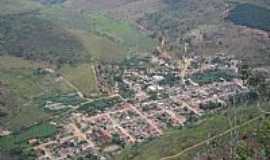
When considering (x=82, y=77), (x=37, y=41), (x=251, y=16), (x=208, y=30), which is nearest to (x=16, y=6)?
(x=37, y=41)

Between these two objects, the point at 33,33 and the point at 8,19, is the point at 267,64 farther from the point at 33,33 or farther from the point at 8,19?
the point at 8,19

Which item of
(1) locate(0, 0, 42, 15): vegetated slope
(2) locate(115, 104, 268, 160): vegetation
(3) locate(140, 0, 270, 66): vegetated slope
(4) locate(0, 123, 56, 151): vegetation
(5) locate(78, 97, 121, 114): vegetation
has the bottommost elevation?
(4) locate(0, 123, 56, 151): vegetation

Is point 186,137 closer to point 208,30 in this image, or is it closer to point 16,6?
point 208,30

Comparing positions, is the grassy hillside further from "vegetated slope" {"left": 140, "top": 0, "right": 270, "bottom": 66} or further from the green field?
"vegetated slope" {"left": 140, "top": 0, "right": 270, "bottom": 66}

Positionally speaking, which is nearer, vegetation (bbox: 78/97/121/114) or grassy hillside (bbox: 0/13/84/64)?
vegetation (bbox: 78/97/121/114)

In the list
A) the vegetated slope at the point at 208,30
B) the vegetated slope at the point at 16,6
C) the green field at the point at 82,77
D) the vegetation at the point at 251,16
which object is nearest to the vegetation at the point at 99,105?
the green field at the point at 82,77

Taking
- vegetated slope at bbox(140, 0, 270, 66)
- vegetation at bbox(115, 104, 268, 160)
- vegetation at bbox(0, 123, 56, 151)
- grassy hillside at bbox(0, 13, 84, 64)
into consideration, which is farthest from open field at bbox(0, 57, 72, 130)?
vegetated slope at bbox(140, 0, 270, 66)

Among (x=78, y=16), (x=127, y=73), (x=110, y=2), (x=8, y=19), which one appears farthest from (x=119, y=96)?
(x=110, y=2)
